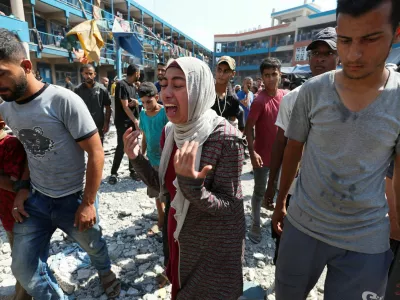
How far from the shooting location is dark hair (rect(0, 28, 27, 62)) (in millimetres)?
1521

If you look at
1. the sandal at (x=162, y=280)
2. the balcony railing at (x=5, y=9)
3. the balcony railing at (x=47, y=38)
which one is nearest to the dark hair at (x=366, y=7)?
the sandal at (x=162, y=280)

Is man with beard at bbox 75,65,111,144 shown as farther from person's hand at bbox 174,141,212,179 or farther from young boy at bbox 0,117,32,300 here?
person's hand at bbox 174,141,212,179

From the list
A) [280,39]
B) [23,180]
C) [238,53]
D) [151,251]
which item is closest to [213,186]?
[23,180]

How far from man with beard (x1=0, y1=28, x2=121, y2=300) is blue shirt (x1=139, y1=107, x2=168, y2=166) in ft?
4.17

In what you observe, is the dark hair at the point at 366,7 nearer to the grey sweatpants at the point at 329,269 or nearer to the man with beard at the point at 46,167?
the grey sweatpants at the point at 329,269

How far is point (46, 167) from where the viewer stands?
72.6 inches

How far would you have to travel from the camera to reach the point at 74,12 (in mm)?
18719

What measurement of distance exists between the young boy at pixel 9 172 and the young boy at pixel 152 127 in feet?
4.63

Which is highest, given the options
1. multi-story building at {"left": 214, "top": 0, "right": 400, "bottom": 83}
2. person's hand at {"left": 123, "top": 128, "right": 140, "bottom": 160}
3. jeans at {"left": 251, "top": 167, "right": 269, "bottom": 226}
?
Answer: multi-story building at {"left": 214, "top": 0, "right": 400, "bottom": 83}

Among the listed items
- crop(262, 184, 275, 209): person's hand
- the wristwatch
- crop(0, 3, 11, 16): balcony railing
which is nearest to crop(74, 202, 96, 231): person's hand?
the wristwatch

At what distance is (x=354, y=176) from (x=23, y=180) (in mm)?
2308

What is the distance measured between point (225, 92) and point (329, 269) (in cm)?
238

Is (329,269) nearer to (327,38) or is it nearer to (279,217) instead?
(279,217)

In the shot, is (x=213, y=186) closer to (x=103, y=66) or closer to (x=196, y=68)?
(x=196, y=68)
